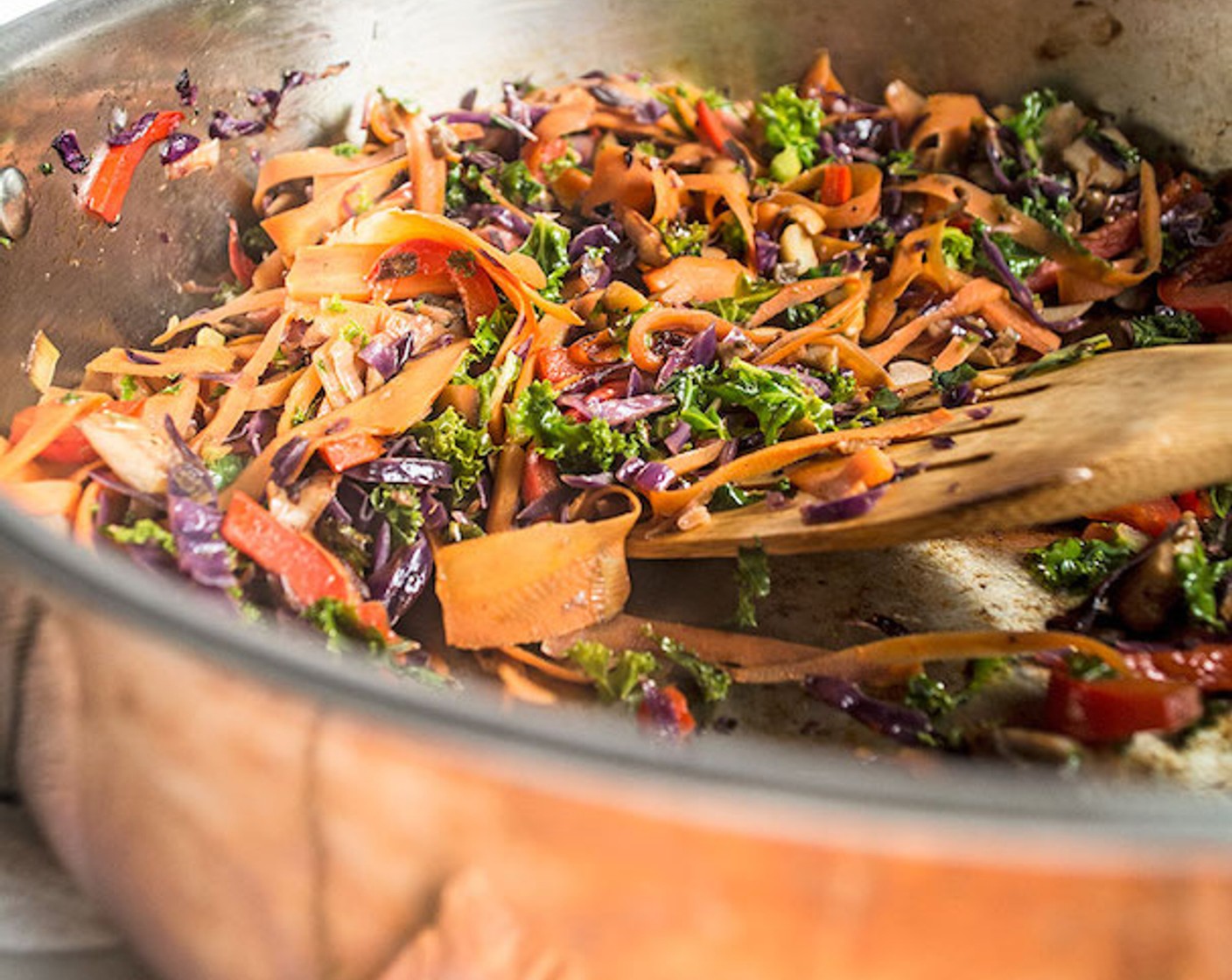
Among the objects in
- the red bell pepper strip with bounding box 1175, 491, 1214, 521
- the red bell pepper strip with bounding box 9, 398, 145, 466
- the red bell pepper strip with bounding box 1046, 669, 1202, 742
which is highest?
the red bell pepper strip with bounding box 9, 398, 145, 466

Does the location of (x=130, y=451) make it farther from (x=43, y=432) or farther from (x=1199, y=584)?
(x=1199, y=584)

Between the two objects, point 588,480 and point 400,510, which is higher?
point 400,510

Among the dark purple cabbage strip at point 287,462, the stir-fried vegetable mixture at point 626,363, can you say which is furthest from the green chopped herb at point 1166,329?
the dark purple cabbage strip at point 287,462

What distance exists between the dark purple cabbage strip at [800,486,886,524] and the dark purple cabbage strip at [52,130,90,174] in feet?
5.36

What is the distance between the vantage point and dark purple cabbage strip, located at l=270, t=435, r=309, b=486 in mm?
2244

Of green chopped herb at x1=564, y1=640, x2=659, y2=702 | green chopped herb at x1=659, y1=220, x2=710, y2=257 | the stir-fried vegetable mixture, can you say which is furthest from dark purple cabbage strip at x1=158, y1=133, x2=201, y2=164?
green chopped herb at x1=564, y1=640, x2=659, y2=702

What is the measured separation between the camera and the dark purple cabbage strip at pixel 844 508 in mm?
2123

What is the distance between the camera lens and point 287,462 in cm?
225

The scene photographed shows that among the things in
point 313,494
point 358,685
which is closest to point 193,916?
point 358,685

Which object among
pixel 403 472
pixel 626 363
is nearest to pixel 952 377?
pixel 626 363

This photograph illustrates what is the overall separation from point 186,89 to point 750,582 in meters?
1.66

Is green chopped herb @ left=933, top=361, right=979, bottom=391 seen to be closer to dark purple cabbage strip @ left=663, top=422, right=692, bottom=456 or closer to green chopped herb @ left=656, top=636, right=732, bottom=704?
dark purple cabbage strip @ left=663, top=422, right=692, bottom=456

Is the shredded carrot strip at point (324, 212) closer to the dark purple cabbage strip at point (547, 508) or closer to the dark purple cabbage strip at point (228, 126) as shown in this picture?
the dark purple cabbage strip at point (228, 126)

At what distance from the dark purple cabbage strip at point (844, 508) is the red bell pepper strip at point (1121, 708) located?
456 mm
